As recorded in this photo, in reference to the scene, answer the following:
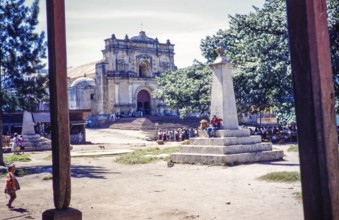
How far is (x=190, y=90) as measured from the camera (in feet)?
82.4

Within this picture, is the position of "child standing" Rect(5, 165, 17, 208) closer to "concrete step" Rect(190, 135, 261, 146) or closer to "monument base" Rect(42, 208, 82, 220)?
"monument base" Rect(42, 208, 82, 220)

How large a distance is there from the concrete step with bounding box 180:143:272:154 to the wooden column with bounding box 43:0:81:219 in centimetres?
923

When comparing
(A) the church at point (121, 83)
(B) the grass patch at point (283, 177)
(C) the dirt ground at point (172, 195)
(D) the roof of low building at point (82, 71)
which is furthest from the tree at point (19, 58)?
(D) the roof of low building at point (82, 71)

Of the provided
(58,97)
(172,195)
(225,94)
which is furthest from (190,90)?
(58,97)

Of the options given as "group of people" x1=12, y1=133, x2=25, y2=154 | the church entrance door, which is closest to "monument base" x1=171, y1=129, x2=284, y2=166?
"group of people" x1=12, y1=133, x2=25, y2=154

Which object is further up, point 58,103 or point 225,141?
point 58,103

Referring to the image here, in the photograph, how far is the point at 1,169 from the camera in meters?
12.8

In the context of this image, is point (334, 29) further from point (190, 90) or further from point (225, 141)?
point (190, 90)

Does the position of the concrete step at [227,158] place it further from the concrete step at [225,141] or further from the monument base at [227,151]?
the concrete step at [225,141]

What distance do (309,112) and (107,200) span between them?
569 centimetres

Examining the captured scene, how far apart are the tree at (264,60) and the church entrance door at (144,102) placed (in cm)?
2502

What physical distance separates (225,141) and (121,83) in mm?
Result: 35614

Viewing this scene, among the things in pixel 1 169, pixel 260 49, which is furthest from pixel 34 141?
pixel 260 49

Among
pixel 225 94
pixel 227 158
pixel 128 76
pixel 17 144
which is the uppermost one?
pixel 128 76
